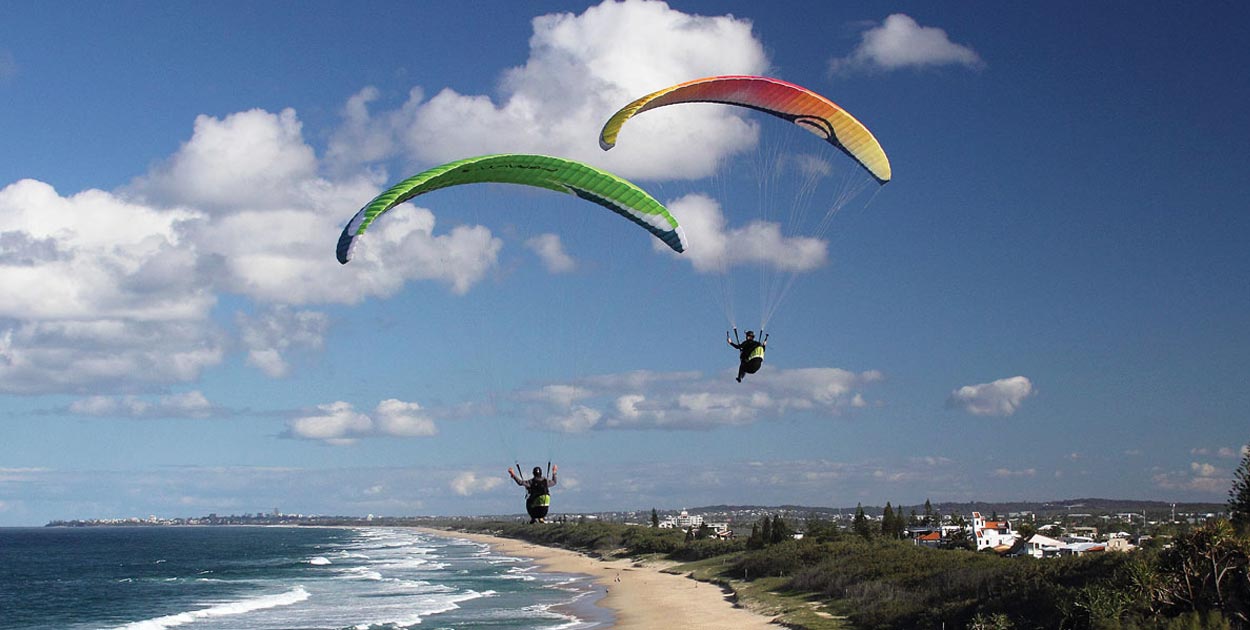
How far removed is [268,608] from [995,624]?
110ft

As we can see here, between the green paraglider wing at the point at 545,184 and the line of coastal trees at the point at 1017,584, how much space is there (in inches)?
468

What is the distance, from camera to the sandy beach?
35.9m

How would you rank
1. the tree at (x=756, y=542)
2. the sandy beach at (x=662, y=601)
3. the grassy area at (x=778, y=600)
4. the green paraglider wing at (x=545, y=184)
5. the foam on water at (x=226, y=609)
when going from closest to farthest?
the green paraglider wing at (x=545, y=184), the grassy area at (x=778, y=600), the sandy beach at (x=662, y=601), the foam on water at (x=226, y=609), the tree at (x=756, y=542)

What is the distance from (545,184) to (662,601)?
88.0ft

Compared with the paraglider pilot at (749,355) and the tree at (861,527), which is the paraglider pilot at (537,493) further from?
the tree at (861,527)

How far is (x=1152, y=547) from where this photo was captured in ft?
87.1

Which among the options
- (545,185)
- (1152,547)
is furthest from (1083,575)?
(545,185)

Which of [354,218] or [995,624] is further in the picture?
[995,624]

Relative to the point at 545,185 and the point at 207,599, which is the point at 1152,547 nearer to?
the point at 545,185

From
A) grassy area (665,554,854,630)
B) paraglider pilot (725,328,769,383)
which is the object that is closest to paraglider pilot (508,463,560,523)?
paraglider pilot (725,328,769,383)

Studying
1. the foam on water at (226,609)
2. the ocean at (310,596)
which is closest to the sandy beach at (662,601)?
the ocean at (310,596)

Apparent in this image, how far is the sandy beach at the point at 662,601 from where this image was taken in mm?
35938

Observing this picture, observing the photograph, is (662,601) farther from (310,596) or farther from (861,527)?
(861,527)

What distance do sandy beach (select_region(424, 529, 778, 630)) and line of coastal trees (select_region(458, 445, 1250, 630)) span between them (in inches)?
70.1
